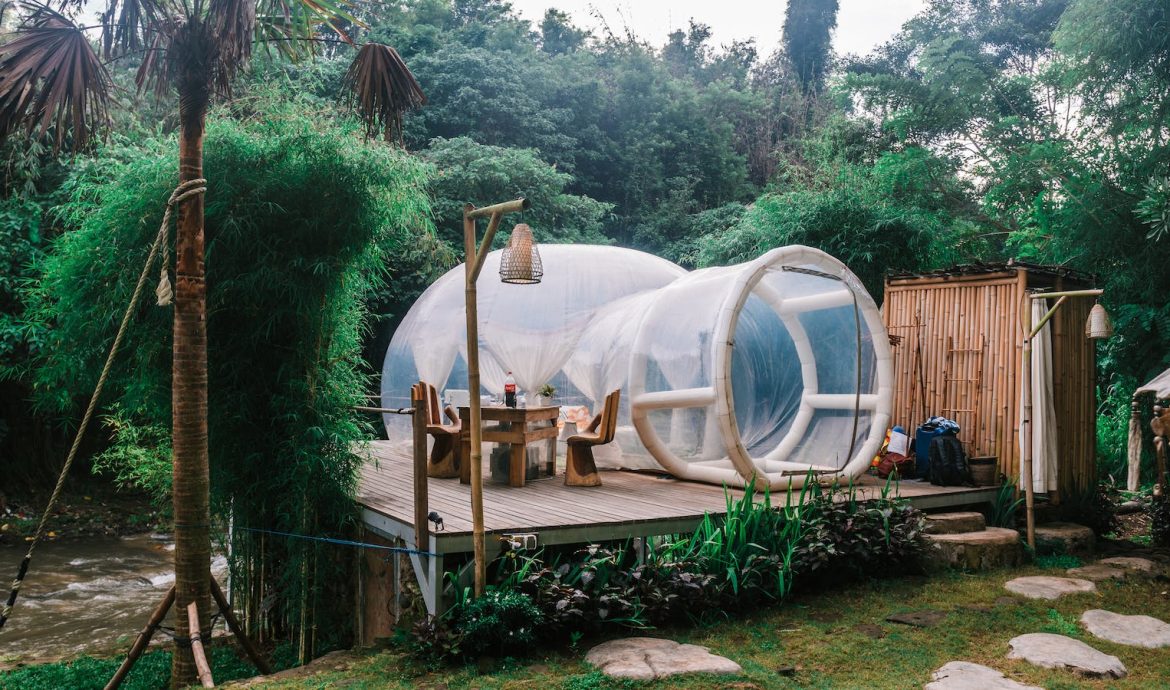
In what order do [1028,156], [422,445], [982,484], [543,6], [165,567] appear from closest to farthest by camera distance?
1. [422,445]
2. [982,484]
3. [165,567]
4. [1028,156]
5. [543,6]

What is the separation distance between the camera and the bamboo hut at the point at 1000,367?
7.05 meters

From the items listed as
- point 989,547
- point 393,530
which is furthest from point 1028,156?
point 393,530

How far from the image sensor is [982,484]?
7.08 m

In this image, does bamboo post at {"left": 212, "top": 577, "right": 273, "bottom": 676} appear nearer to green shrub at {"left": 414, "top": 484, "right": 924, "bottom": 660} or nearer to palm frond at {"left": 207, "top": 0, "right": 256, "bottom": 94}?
green shrub at {"left": 414, "top": 484, "right": 924, "bottom": 660}

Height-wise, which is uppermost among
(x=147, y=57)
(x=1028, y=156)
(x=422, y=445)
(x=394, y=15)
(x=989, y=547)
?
(x=394, y=15)

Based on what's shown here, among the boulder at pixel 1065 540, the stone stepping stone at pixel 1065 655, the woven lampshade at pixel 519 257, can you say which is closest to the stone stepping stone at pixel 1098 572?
the boulder at pixel 1065 540

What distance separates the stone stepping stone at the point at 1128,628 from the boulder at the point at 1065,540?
148cm

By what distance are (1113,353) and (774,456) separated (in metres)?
5.39

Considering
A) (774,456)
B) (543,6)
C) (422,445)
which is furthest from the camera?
(543,6)

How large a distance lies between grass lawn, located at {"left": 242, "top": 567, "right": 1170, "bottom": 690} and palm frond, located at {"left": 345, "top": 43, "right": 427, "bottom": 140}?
3017 millimetres

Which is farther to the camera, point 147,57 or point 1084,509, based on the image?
point 1084,509

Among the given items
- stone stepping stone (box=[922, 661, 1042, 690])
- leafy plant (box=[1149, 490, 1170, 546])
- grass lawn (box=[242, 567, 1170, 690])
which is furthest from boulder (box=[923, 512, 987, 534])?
stone stepping stone (box=[922, 661, 1042, 690])

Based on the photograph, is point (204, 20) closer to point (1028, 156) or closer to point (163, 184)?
point (163, 184)

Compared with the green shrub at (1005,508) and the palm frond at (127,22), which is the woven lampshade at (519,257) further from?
the green shrub at (1005,508)
